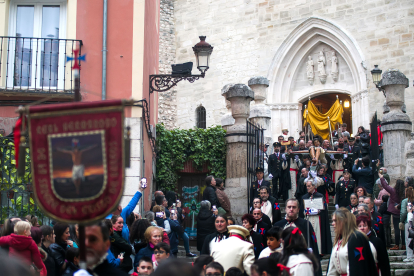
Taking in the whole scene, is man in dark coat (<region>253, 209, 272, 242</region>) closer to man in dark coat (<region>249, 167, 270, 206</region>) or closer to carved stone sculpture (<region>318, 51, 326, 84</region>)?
man in dark coat (<region>249, 167, 270, 206</region>)

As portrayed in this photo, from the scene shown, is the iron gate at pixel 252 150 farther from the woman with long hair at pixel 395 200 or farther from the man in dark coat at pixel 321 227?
the woman with long hair at pixel 395 200

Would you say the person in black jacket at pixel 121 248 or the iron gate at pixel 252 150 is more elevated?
the iron gate at pixel 252 150

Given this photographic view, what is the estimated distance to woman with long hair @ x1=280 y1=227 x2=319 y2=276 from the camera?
17.5 feet

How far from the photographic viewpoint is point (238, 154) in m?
12.6

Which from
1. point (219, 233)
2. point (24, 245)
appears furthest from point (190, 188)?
point (24, 245)

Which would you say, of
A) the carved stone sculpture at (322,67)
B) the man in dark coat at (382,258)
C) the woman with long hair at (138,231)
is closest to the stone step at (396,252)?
the man in dark coat at (382,258)

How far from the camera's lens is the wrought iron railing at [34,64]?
11758 millimetres

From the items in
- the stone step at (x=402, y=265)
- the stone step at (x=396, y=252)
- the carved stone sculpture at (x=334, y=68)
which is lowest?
the stone step at (x=402, y=265)

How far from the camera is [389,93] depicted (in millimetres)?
14469

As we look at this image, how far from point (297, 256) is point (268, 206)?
5.03 metres

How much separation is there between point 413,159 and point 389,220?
217 cm

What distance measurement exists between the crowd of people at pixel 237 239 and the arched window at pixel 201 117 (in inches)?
506

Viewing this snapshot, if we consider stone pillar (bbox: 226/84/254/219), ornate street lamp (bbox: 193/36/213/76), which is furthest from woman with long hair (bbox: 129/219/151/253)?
ornate street lamp (bbox: 193/36/213/76)

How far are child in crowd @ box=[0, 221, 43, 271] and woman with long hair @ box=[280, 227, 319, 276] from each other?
8.74 feet
